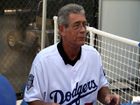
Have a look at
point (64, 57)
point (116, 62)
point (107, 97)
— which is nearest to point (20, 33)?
point (116, 62)

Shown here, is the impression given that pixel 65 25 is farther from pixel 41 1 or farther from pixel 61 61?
pixel 41 1

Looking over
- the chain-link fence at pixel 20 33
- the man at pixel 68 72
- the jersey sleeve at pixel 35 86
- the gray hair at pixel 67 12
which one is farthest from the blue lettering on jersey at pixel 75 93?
the chain-link fence at pixel 20 33

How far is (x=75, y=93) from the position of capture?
2404 millimetres

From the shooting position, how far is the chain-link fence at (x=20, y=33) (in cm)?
445

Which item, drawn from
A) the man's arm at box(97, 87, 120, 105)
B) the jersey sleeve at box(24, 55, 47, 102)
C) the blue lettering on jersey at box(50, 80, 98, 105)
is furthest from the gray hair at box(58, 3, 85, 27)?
the man's arm at box(97, 87, 120, 105)

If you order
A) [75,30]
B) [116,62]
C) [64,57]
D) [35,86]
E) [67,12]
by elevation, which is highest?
[67,12]

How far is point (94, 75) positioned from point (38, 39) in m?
2.34

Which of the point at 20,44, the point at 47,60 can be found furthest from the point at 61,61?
the point at 20,44

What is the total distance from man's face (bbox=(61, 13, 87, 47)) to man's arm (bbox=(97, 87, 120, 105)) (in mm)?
421

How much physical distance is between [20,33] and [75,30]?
233 centimetres

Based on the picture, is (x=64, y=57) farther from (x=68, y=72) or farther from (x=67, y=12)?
(x=67, y=12)

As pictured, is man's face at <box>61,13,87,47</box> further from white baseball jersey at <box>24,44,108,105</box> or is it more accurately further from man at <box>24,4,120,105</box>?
white baseball jersey at <box>24,44,108,105</box>

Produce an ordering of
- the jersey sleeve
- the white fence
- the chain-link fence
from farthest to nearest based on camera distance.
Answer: the chain-link fence → the white fence → the jersey sleeve

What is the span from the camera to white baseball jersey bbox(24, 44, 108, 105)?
231 cm
